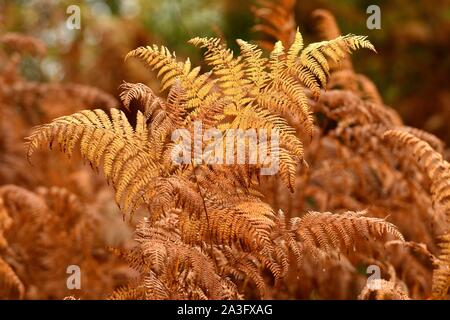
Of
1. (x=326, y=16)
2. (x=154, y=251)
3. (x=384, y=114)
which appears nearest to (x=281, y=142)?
(x=154, y=251)

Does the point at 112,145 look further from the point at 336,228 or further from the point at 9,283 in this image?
the point at 9,283

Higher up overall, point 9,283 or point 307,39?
point 307,39

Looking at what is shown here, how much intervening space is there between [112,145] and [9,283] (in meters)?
1.36

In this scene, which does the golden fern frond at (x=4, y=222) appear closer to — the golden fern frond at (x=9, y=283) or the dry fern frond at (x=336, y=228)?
the golden fern frond at (x=9, y=283)

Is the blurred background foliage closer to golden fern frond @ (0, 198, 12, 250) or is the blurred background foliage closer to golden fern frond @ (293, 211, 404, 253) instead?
golden fern frond @ (0, 198, 12, 250)

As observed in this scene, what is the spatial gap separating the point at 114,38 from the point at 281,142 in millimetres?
4513

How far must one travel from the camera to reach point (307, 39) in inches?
235

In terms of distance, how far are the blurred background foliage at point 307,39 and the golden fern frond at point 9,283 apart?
8.91 feet

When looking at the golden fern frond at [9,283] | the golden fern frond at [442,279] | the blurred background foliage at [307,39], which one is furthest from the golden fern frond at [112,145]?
the blurred background foliage at [307,39]

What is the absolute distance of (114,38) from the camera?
620 cm

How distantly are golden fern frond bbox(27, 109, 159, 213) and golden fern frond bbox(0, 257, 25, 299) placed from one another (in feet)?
3.03

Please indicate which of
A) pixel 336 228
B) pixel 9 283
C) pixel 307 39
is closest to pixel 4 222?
pixel 9 283

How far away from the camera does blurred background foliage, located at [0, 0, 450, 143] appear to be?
5.99 m

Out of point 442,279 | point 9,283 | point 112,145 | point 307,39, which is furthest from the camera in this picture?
point 307,39
